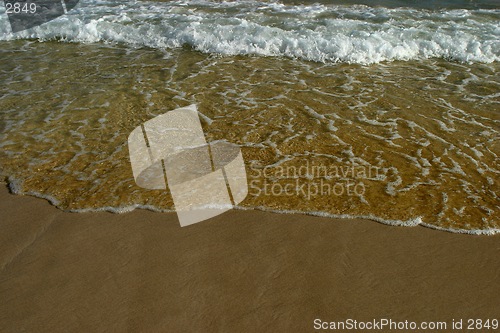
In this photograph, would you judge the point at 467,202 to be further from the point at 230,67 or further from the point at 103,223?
the point at 230,67

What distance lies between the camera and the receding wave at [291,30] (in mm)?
8250

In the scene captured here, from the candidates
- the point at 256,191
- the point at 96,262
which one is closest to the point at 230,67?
the point at 256,191

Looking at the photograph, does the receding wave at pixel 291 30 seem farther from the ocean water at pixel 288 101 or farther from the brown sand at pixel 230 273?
the brown sand at pixel 230 273

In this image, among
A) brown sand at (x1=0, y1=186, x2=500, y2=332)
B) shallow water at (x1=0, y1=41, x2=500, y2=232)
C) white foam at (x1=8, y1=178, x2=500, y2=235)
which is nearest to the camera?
brown sand at (x1=0, y1=186, x2=500, y2=332)

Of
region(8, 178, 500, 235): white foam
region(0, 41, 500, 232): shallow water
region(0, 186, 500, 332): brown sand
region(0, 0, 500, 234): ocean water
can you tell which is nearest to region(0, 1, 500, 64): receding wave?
region(0, 0, 500, 234): ocean water

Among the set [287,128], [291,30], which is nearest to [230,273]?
[287,128]

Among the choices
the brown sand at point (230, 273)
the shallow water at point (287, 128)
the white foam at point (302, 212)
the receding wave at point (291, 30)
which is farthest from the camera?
the receding wave at point (291, 30)

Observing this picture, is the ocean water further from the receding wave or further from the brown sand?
the brown sand

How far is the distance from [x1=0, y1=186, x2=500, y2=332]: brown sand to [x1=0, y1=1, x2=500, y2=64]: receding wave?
4964mm

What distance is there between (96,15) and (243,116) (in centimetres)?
683

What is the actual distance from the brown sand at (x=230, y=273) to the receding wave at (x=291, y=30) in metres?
4.96

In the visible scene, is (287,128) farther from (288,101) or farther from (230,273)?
(230,273)

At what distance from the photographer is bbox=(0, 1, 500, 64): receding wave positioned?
8.25 m

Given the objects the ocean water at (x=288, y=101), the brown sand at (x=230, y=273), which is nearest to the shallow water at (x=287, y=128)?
the ocean water at (x=288, y=101)
